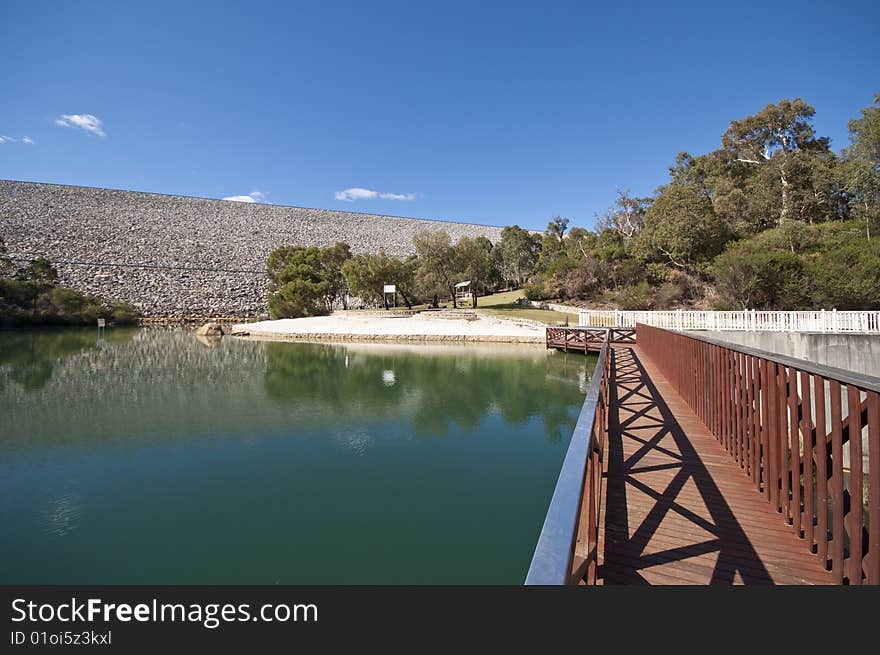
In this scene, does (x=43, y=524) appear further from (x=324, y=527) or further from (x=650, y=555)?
(x=650, y=555)

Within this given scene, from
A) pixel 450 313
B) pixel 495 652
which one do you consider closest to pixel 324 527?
pixel 495 652

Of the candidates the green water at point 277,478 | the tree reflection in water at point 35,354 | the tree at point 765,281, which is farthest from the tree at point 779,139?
the tree reflection in water at point 35,354

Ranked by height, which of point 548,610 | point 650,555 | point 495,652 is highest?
point 548,610

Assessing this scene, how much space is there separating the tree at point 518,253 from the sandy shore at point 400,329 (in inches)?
864

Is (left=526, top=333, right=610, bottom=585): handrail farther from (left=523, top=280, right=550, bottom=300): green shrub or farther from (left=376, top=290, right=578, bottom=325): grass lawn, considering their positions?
(left=523, top=280, right=550, bottom=300): green shrub

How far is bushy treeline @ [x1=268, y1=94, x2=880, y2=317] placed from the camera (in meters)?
21.0

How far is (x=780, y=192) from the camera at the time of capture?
29641 millimetres

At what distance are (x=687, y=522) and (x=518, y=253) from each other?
157ft

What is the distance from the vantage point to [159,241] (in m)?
53.4

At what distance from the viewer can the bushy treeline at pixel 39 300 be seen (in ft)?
114

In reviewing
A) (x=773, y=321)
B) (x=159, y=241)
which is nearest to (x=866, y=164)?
(x=773, y=321)

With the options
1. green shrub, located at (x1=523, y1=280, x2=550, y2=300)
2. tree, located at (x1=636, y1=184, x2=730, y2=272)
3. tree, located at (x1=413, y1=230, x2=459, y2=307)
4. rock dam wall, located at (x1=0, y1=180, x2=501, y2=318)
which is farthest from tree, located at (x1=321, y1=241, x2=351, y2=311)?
tree, located at (x1=636, y1=184, x2=730, y2=272)

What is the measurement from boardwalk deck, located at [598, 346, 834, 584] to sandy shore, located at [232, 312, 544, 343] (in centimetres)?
1971

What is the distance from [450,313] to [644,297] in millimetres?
12566
